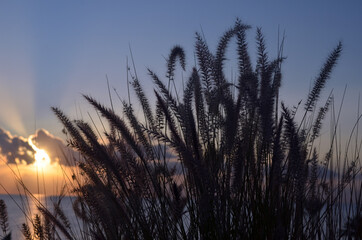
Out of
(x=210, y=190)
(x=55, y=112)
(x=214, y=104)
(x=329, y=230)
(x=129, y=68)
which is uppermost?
(x=129, y=68)

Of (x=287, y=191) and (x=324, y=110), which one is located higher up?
(x=324, y=110)

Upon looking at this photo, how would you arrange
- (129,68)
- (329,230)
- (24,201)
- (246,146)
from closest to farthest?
(246,146), (329,230), (129,68), (24,201)

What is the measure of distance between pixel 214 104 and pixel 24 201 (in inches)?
71.3

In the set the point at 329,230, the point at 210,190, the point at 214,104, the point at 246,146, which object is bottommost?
the point at 329,230

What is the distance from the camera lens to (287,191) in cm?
209

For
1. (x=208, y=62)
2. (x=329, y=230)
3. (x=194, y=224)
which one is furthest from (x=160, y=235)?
(x=329, y=230)

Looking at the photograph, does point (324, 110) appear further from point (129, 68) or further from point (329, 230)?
point (129, 68)

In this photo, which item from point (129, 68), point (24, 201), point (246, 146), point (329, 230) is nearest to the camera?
point (246, 146)

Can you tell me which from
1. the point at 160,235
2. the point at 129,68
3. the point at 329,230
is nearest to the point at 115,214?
the point at 160,235

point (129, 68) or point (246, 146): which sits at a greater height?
point (129, 68)

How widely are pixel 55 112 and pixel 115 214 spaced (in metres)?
0.74

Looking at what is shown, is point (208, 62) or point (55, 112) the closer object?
point (208, 62)

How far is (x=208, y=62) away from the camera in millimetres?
2059

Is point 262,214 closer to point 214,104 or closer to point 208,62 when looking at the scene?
point 214,104
